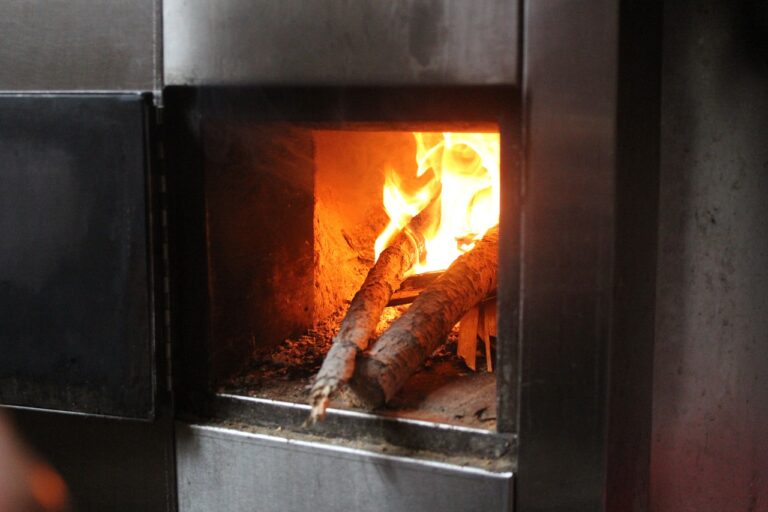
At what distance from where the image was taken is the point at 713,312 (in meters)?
1.41

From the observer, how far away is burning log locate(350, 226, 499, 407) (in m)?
1.44

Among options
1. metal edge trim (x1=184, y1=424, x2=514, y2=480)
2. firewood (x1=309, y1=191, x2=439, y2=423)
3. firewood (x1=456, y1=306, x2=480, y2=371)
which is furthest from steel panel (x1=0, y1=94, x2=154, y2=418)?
firewood (x1=456, y1=306, x2=480, y2=371)

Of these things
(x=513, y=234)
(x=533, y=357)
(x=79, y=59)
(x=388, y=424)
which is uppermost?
(x=79, y=59)

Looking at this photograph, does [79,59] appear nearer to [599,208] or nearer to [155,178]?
[155,178]

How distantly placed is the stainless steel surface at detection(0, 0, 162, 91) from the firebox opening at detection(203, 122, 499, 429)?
18 centimetres

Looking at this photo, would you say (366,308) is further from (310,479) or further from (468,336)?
(310,479)

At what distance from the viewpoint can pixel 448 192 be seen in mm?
1836

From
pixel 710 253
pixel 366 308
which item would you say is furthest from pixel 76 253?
pixel 710 253

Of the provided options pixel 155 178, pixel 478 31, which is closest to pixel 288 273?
pixel 155 178

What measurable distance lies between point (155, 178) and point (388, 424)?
60 cm

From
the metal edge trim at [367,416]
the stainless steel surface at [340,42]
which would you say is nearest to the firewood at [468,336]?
the metal edge trim at [367,416]

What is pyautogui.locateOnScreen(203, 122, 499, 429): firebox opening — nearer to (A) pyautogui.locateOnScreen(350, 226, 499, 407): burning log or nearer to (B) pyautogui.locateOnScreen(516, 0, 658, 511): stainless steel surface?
(A) pyautogui.locateOnScreen(350, 226, 499, 407): burning log

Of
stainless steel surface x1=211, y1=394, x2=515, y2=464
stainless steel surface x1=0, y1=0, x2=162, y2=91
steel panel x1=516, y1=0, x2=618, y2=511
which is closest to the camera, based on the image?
steel panel x1=516, y1=0, x2=618, y2=511

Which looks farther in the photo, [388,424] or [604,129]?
[388,424]
